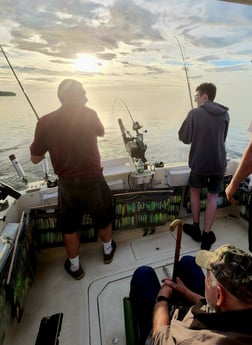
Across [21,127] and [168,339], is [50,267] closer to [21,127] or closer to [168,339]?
[168,339]

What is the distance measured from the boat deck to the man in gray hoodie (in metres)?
0.35

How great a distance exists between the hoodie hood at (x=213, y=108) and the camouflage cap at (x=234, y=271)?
3.82 ft

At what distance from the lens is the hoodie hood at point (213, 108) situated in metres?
1.56

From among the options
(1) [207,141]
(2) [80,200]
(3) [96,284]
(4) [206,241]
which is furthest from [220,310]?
(4) [206,241]

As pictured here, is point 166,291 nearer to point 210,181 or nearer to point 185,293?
point 185,293

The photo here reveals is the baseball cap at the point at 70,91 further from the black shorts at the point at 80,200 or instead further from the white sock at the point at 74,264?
the white sock at the point at 74,264

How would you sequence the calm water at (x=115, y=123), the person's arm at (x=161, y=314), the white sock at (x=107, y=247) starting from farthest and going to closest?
the calm water at (x=115, y=123)
the white sock at (x=107, y=247)
the person's arm at (x=161, y=314)

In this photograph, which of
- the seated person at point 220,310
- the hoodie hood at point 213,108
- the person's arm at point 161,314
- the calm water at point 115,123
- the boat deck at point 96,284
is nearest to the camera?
the seated person at point 220,310

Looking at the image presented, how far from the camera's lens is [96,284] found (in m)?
1.53

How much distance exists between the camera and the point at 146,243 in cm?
192

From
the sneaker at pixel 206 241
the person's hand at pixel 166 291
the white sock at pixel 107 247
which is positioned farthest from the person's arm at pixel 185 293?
the sneaker at pixel 206 241

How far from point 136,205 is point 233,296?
4.24 feet

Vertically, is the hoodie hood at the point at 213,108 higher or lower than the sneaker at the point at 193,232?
higher

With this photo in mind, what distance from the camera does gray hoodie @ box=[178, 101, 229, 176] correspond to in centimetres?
157
